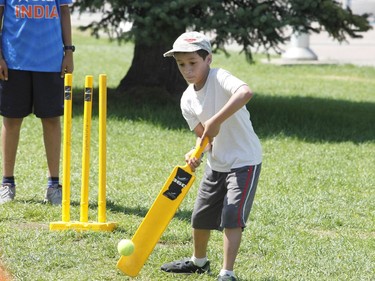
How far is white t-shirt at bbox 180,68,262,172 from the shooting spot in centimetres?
505

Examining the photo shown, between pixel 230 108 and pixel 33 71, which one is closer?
pixel 230 108

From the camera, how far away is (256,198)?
7.36 m

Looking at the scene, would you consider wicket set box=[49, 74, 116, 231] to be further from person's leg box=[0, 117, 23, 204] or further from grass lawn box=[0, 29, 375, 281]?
person's leg box=[0, 117, 23, 204]

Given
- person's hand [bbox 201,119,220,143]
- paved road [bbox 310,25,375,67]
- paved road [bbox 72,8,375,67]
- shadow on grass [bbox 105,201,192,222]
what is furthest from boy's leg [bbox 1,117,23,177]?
paved road [bbox 310,25,375,67]

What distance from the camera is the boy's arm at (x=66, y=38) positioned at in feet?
22.7

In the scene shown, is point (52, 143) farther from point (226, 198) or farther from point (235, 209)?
point (235, 209)

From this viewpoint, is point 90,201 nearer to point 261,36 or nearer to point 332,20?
point 261,36

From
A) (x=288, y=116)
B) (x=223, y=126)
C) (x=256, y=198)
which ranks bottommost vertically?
(x=288, y=116)

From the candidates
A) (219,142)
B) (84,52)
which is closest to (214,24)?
(219,142)

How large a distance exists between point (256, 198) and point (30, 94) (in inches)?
78.5

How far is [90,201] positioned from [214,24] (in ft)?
12.2

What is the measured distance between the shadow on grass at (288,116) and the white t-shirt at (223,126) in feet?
16.6

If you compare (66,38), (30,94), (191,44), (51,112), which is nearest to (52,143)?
(51,112)

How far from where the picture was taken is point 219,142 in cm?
512
